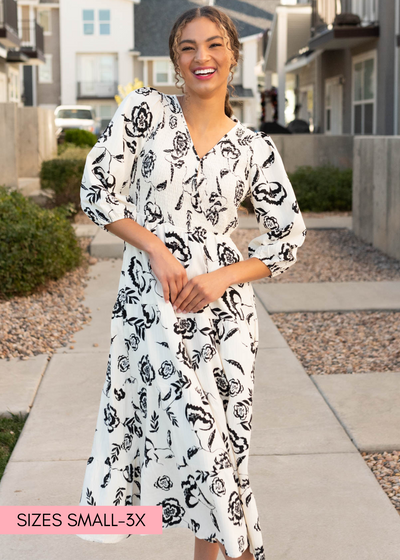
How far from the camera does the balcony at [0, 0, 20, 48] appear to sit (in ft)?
70.5

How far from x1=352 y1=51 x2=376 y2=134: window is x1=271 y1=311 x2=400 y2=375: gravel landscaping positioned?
1049 cm

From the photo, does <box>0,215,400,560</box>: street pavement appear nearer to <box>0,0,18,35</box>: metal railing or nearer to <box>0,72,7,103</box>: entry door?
<box>0,0,18,35</box>: metal railing

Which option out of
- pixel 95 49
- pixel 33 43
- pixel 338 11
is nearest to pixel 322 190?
pixel 338 11

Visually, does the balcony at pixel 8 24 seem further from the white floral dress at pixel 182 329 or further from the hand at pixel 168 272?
the hand at pixel 168 272

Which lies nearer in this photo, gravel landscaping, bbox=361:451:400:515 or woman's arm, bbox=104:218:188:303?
woman's arm, bbox=104:218:188:303

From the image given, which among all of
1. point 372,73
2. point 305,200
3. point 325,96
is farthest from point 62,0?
point 305,200

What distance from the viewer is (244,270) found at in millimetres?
2266

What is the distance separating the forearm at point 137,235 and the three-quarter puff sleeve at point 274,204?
338mm

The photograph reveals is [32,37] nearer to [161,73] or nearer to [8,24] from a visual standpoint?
[8,24]

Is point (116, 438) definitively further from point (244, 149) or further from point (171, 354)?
point (244, 149)

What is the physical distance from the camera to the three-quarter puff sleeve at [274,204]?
2.32 meters

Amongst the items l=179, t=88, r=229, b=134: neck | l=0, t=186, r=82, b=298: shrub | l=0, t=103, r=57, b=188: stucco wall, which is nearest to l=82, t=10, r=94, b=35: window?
l=0, t=103, r=57, b=188: stucco wall

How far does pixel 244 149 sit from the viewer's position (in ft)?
7.55

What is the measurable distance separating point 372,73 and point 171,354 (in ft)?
49.3
